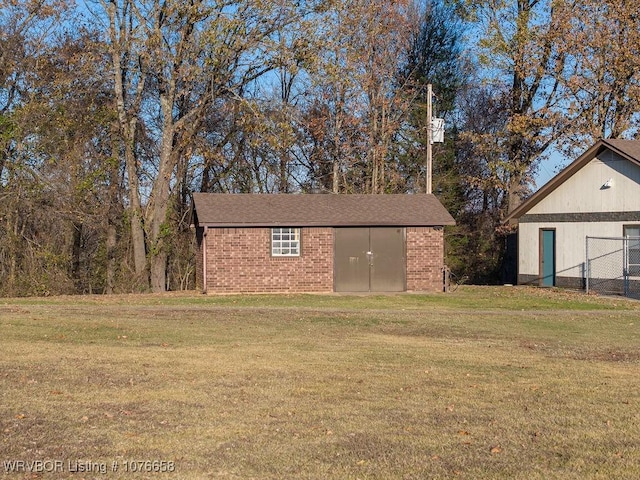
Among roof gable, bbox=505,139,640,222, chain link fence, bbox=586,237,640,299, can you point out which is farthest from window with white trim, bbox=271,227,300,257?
chain link fence, bbox=586,237,640,299

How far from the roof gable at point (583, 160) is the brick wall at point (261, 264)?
8344mm

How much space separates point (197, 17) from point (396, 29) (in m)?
14.0

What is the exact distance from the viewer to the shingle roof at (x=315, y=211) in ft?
89.1

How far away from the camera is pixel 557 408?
8.85 metres

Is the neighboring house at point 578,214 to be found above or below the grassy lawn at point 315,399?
above

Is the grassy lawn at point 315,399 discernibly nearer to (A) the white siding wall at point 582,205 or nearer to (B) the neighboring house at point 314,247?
(B) the neighboring house at point 314,247

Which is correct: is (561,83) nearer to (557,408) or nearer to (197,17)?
(197,17)

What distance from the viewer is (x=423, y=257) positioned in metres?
28.1

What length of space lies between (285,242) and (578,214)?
1064cm

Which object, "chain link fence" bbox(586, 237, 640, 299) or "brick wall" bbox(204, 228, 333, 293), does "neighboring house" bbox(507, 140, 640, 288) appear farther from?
"brick wall" bbox(204, 228, 333, 293)

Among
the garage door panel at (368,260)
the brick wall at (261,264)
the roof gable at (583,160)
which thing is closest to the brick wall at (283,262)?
the brick wall at (261,264)

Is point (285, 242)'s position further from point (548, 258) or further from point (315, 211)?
point (548, 258)

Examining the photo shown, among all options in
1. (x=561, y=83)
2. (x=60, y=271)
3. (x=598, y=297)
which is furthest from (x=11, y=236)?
(x=561, y=83)

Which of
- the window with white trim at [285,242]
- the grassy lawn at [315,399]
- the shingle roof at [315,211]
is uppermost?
the shingle roof at [315,211]
